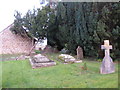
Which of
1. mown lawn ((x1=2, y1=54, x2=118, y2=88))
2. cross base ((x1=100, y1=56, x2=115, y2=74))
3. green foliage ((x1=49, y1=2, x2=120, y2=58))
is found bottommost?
mown lawn ((x1=2, y1=54, x2=118, y2=88))

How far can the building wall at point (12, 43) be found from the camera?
1612 centimetres

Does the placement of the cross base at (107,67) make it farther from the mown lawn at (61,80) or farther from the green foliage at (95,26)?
the green foliage at (95,26)

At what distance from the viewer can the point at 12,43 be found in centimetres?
1650

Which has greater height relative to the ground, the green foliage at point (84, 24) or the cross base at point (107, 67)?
the green foliage at point (84, 24)

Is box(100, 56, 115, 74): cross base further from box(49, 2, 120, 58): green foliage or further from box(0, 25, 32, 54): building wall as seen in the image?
box(0, 25, 32, 54): building wall

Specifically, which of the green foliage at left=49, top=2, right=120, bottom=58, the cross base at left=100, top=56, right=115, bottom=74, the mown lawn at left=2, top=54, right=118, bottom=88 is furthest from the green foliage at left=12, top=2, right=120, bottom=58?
the mown lawn at left=2, top=54, right=118, bottom=88

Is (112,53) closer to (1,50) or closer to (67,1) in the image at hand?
(67,1)

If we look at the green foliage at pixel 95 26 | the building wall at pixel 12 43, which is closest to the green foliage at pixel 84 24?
the green foliage at pixel 95 26

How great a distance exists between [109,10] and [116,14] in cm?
49

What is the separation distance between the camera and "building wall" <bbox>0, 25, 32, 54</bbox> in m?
16.1

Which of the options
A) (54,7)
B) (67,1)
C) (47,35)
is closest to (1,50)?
(47,35)

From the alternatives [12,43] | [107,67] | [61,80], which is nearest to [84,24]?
[107,67]

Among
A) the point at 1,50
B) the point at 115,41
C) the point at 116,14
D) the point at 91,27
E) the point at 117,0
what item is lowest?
the point at 1,50

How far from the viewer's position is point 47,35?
Answer: 51.1ft
